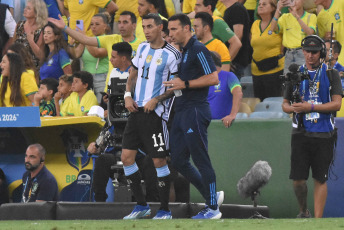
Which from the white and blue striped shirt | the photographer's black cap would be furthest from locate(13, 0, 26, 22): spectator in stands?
the photographer's black cap

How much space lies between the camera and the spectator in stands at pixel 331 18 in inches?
479

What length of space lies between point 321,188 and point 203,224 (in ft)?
6.35

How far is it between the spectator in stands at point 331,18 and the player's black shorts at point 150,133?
14.8 ft

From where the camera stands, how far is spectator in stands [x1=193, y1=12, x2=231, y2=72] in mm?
11255

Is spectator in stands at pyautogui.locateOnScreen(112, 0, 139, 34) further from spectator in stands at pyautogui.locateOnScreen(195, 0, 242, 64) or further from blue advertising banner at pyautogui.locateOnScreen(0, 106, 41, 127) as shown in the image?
blue advertising banner at pyautogui.locateOnScreen(0, 106, 41, 127)

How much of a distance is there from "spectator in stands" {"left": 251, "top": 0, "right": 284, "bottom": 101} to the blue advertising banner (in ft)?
12.9

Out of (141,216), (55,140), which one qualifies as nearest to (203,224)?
(141,216)

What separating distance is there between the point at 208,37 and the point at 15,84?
2.83 m

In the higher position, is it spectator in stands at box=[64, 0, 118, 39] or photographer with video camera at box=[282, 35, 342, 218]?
spectator in stands at box=[64, 0, 118, 39]

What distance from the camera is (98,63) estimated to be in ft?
43.7

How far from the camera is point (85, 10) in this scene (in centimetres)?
1444

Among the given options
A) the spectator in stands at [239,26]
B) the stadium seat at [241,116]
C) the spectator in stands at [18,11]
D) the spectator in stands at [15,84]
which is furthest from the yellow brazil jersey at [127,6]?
the stadium seat at [241,116]

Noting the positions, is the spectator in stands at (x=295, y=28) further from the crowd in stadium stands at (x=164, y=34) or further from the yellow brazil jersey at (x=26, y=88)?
the yellow brazil jersey at (x=26, y=88)

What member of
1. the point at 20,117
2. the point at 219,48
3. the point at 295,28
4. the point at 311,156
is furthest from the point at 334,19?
the point at 20,117
